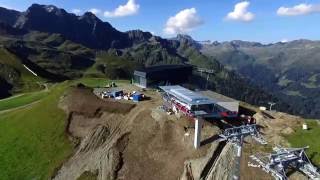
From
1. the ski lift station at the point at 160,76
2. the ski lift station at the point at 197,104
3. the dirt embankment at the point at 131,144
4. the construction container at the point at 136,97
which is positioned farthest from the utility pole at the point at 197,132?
the ski lift station at the point at 160,76

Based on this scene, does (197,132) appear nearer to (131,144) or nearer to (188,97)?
(188,97)

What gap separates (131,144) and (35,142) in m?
26.2

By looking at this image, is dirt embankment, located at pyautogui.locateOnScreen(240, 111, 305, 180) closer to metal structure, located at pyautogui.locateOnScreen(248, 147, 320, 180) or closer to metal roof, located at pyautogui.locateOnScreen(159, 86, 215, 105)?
metal structure, located at pyautogui.locateOnScreen(248, 147, 320, 180)

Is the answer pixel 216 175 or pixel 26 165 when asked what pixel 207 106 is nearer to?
pixel 216 175

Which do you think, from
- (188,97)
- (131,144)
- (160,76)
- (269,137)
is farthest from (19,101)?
(269,137)

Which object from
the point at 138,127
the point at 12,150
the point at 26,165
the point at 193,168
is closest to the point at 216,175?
the point at 193,168

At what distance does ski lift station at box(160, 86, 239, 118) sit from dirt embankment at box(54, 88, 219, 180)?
289cm

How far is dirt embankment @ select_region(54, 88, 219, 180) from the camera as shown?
7356 cm

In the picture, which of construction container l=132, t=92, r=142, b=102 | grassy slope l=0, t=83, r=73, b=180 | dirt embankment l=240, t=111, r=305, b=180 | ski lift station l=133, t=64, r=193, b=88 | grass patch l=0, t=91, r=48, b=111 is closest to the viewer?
dirt embankment l=240, t=111, r=305, b=180

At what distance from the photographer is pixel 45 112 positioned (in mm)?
105188

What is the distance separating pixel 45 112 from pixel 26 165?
18.6m

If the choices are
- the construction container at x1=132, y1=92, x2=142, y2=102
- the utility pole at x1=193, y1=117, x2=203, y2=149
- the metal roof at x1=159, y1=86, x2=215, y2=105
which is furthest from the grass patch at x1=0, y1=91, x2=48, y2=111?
the utility pole at x1=193, y1=117, x2=203, y2=149

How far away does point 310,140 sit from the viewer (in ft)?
255

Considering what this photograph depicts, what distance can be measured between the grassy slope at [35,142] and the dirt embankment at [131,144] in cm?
308
